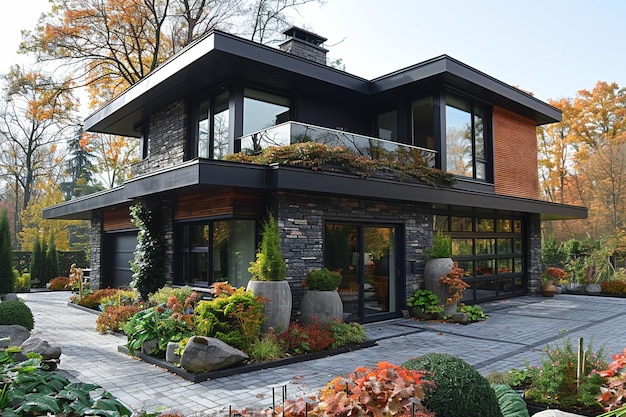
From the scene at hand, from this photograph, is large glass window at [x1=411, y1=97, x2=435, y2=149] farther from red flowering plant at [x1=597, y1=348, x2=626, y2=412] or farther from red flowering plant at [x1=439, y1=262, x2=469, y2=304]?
red flowering plant at [x1=597, y1=348, x2=626, y2=412]

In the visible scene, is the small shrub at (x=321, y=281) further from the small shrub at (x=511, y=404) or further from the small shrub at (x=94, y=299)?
the small shrub at (x=94, y=299)

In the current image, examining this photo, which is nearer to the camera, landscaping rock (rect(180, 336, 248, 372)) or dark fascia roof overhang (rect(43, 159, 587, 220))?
landscaping rock (rect(180, 336, 248, 372))

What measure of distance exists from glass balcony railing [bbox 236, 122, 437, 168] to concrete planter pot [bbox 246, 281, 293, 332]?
3.07 m

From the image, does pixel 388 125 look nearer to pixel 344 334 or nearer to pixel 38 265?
pixel 344 334

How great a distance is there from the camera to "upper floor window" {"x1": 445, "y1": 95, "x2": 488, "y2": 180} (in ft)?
41.0

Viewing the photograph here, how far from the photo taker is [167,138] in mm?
12859

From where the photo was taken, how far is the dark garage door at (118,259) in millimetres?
14070

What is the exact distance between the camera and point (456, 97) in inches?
500

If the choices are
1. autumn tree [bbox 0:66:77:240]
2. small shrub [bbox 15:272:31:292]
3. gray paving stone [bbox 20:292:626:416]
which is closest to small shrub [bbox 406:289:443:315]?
gray paving stone [bbox 20:292:626:416]

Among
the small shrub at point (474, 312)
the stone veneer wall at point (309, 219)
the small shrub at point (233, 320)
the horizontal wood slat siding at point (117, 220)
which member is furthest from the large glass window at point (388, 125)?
the horizontal wood slat siding at point (117, 220)

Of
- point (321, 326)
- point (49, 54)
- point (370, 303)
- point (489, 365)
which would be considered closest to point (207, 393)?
point (321, 326)

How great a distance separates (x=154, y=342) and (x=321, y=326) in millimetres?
2765

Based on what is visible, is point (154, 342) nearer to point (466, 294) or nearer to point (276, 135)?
point (276, 135)

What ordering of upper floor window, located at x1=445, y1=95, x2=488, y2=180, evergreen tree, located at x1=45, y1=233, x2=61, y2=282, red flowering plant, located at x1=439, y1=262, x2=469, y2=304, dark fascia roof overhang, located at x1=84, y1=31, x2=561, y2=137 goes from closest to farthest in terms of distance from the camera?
dark fascia roof overhang, located at x1=84, y1=31, x2=561, y2=137 → red flowering plant, located at x1=439, y1=262, x2=469, y2=304 → upper floor window, located at x1=445, y1=95, x2=488, y2=180 → evergreen tree, located at x1=45, y1=233, x2=61, y2=282
